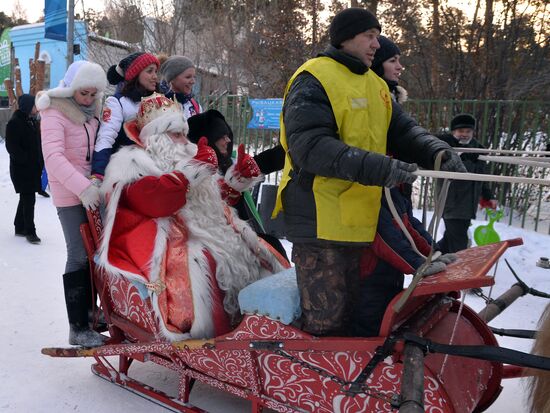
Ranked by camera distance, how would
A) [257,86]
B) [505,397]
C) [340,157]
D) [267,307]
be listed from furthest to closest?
[257,86] < [505,397] < [267,307] < [340,157]

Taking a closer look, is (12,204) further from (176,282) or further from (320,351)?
(320,351)

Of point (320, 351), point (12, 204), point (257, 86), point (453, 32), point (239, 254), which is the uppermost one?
point (453, 32)

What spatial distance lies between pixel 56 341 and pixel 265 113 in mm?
4899

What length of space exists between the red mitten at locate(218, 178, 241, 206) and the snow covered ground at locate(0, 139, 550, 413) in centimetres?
112

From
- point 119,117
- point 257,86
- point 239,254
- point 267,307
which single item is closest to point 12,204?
point 257,86

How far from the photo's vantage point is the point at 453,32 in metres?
8.25

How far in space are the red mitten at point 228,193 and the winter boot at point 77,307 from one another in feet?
3.09

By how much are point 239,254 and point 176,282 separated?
406mm

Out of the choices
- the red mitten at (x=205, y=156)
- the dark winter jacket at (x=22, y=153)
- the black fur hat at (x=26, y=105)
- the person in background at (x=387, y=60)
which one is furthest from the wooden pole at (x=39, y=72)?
the person in background at (x=387, y=60)

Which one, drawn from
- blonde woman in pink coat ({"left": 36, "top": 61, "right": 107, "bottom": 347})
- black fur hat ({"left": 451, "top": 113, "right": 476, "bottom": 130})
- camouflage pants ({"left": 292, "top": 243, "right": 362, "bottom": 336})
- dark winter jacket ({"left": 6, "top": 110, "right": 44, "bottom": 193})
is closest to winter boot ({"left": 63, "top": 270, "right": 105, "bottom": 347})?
blonde woman in pink coat ({"left": 36, "top": 61, "right": 107, "bottom": 347})

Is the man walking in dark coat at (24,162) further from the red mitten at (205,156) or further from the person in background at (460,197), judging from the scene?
the person in background at (460,197)

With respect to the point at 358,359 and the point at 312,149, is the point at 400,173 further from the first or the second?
the point at 358,359

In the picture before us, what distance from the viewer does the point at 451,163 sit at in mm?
2061

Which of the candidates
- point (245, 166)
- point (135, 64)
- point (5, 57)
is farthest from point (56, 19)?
point (5, 57)
